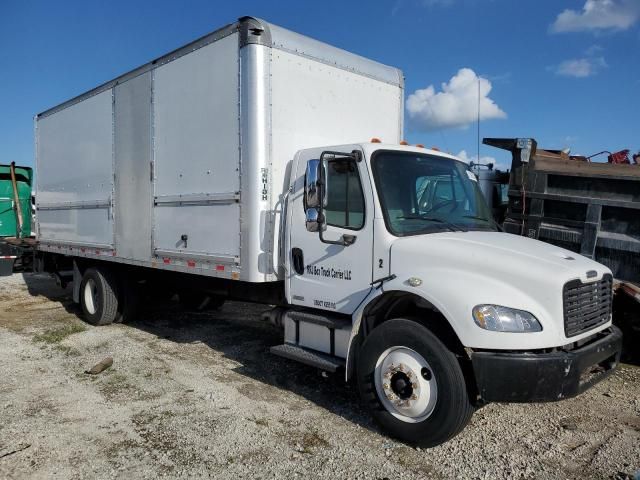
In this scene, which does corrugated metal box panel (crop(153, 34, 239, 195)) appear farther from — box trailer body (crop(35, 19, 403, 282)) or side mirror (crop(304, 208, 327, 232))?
side mirror (crop(304, 208, 327, 232))

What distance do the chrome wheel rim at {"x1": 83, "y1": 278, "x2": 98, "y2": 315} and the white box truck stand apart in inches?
25.4

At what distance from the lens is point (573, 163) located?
582cm

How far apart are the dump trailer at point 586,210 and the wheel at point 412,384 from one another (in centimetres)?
246

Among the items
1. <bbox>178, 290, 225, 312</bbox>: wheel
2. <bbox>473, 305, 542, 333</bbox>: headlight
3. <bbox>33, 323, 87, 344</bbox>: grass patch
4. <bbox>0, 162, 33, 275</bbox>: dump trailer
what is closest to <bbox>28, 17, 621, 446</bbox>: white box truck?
<bbox>473, 305, 542, 333</bbox>: headlight

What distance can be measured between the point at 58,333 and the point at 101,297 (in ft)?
2.57

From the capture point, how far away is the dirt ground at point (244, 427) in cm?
374

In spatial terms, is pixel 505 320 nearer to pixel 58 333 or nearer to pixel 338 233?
pixel 338 233

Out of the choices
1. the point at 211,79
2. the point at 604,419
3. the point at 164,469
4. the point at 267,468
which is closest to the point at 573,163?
the point at 604,419

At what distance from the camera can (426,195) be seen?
4.72 meters

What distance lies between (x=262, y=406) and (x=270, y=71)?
324 cm

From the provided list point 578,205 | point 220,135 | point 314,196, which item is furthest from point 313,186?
point 578,205

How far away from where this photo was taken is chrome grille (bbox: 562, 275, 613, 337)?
12.0 feet

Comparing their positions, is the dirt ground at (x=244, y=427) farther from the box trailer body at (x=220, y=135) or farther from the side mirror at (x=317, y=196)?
the side mirror at (x=317, y=196)

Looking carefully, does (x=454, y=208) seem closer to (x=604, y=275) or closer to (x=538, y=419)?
(x=604, y=275)
